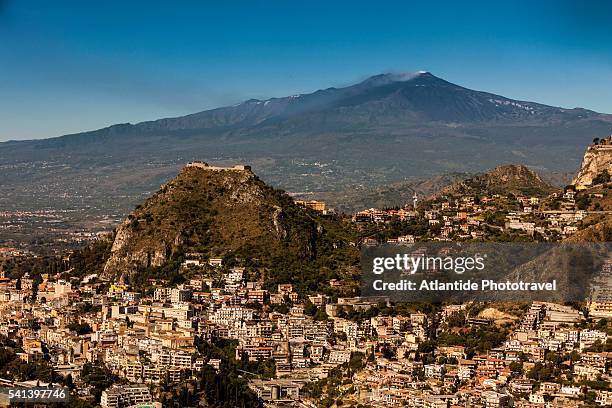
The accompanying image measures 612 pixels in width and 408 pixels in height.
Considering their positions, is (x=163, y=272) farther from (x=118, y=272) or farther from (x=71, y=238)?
(x=71, y=238)

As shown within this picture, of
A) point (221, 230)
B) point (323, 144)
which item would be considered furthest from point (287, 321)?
point (323, 144)

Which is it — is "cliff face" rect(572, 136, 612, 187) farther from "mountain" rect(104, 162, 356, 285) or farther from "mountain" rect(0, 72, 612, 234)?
"mountain" rect(0, 72, 612, 234)

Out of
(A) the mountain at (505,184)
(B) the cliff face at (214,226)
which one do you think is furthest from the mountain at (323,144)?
(B) the cliff face at (214,226)

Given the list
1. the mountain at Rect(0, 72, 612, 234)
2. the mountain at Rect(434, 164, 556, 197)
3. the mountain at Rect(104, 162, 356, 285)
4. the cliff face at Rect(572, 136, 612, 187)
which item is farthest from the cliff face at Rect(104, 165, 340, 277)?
the mountain at Rect(0, 72, 612, 234)

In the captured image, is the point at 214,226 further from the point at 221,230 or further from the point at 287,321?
the point at 287,321

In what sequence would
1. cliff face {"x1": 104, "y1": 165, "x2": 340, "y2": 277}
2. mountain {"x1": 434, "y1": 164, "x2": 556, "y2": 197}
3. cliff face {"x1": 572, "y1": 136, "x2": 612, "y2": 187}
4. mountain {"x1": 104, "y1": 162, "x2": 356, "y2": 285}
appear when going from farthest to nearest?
mountain {"x1": 434, "y1": 164, "x2": 556, "y2": 197} → cliff face {"x1": 572, "y1": 136, "x2": 612, "y2": 187} → cliff face {"x1": 104, "y1": 165, "x2": 340, "y2": 277} → mountain {"x1": 104, "y1": 162, "x2": 356, "y2": 285}

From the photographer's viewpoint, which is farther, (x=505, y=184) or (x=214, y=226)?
(x=505, y=184)

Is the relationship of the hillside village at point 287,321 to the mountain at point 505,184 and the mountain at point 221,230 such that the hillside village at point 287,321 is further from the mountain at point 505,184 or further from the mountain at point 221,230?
the mountain at point 505,184
